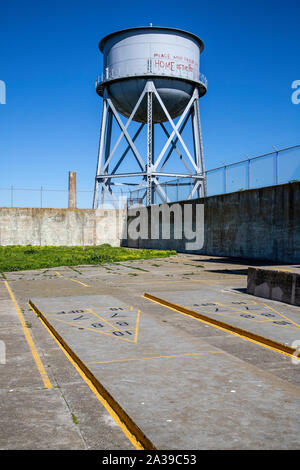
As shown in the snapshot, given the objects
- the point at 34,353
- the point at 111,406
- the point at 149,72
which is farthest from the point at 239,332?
the point at 149,72

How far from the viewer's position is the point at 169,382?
18.5 feet

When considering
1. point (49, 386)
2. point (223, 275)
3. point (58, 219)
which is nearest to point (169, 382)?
point (49, 386)

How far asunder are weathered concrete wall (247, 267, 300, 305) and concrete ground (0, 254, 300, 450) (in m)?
0.45

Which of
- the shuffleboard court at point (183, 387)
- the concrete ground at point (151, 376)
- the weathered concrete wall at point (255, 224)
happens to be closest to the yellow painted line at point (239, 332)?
the concrete ground at point (151, 376)

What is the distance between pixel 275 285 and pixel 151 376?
24.7 ft

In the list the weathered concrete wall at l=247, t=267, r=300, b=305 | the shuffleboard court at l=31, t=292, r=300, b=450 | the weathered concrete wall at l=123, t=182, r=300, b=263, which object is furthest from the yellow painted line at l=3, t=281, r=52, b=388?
the weathered concrete wall at l=123, t=182, r=300, b=263

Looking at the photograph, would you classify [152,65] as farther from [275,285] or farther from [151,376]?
[151,376]

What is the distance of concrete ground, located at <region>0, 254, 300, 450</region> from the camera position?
420 centimetres

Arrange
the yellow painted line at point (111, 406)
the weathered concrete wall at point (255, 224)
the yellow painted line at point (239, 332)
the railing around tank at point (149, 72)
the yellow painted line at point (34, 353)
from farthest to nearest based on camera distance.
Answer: the railing around tank at point (149, 72), the weathered concrete wall at point (255, 224), the yellow painted line at point (239, 332), the yellow painted line at point (34, 353), the yellow painted line at point (111, 406)

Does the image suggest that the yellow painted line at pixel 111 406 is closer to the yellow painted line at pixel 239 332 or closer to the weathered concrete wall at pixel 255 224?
the yellow painted line at pixel 239 332

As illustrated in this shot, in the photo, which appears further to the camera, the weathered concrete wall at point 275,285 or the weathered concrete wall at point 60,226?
the weathered concrete wall at point 60,226

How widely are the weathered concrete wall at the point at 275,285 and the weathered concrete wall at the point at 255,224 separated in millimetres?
10645

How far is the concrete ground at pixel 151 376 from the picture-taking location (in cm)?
420

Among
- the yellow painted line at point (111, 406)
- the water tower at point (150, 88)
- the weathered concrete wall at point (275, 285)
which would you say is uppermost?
the water tower at point (150, 88)
